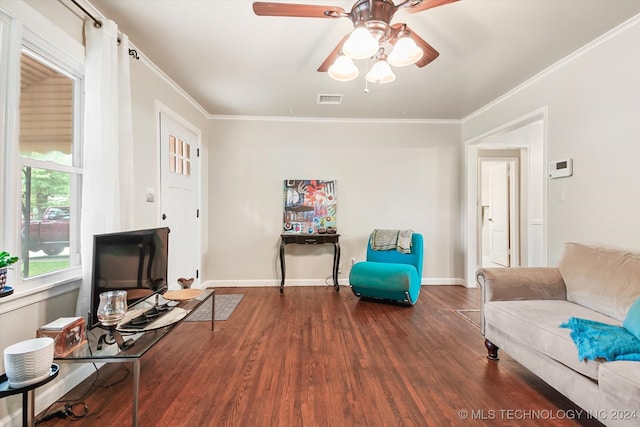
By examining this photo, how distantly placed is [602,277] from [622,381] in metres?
0.97

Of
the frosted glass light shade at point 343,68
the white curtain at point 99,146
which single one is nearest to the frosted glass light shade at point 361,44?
the frosted glass light shade at point 343,68

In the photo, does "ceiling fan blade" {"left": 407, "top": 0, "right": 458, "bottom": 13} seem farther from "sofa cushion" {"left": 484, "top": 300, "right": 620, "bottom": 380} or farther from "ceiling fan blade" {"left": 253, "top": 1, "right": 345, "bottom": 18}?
"sofa cushion" {"left": 484, "top": 300, "right": 620, "bottom": 380}

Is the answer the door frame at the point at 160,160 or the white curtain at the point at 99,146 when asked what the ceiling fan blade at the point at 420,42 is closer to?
the white curtain at the point at 99,146

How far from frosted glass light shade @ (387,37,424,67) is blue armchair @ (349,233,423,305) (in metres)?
2.26

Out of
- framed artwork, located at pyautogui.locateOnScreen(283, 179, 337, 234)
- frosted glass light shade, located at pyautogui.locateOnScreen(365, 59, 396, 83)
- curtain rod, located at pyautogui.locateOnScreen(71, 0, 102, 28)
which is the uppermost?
curtain rod, located at pyautogui.locateOnScreen(71, 0, 102, 28)

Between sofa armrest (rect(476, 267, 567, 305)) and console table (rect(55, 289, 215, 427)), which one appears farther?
sofa armrest (rect(476, 267, 567, 305))

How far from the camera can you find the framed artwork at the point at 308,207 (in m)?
4.20

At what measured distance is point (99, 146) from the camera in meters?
1.90

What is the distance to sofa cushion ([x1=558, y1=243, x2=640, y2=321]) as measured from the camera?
5.81 feet

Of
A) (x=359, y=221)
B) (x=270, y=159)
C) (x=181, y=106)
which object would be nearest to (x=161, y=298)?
(x=181, y=106)

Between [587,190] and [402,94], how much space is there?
199cm

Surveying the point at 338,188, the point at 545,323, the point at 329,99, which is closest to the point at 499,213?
the point at 338,188

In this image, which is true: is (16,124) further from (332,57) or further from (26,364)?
(332,57)

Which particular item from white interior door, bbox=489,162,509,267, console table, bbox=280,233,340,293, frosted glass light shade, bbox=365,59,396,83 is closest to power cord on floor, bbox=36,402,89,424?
console table, bbox=280,233,340,293
